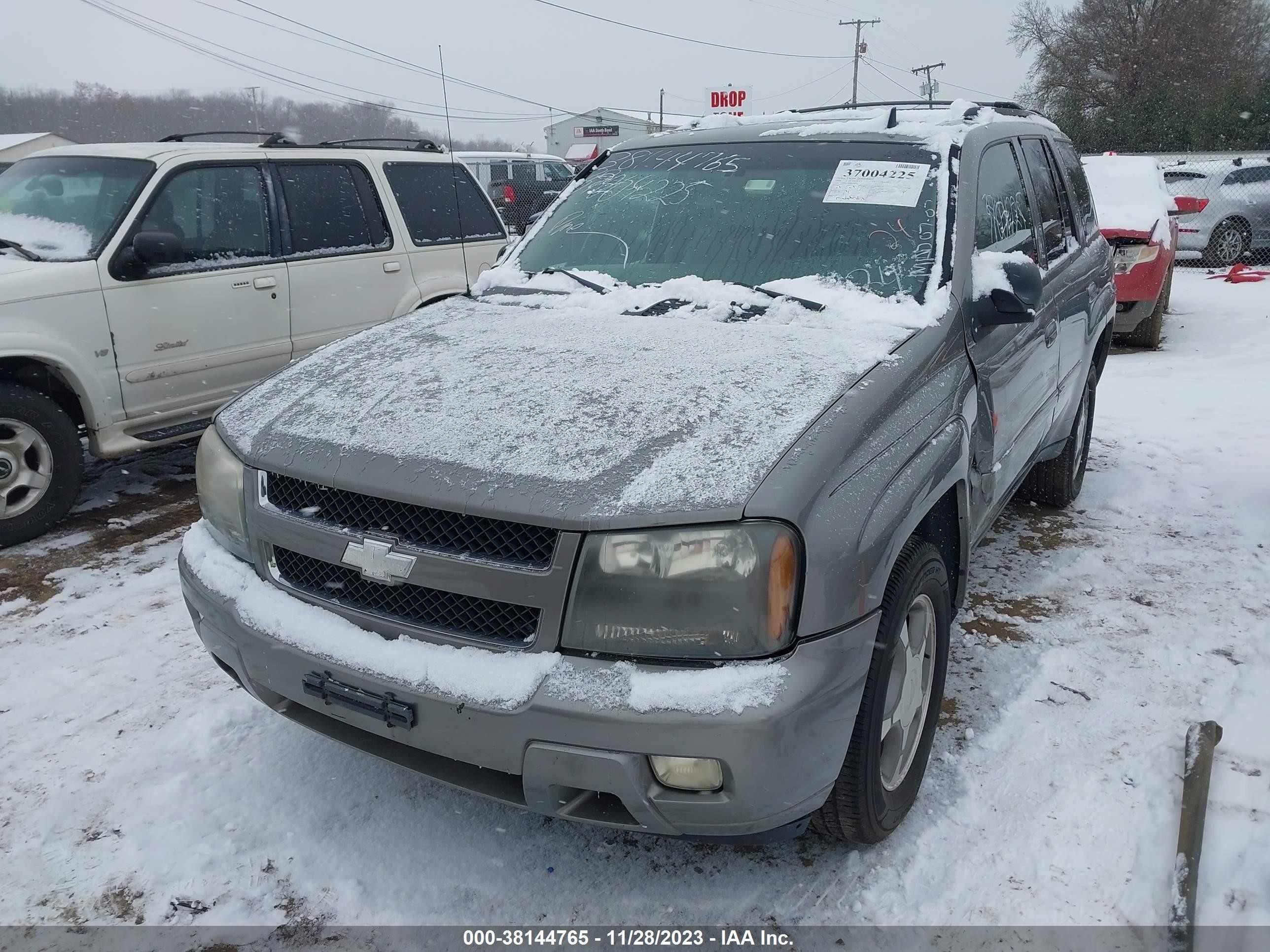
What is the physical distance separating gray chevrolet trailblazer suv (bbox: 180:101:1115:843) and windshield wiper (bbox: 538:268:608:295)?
0.07 feet

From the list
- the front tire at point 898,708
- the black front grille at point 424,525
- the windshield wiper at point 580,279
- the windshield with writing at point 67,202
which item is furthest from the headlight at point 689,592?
the windshield with writing at point 67,202

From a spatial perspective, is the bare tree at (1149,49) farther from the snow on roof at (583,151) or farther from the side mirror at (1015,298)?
the side mirror at (1015,298)

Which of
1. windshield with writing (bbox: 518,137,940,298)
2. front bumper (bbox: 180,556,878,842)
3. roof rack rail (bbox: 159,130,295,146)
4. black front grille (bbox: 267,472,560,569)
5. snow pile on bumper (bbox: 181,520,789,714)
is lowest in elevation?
front bumper (bbox: 180,556,878,842)

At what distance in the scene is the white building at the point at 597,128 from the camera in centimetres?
5475

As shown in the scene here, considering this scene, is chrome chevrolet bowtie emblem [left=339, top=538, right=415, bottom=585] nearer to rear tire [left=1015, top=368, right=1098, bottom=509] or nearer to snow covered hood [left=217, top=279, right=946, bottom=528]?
snow covered hood [left=217, top=279, right=946, bottom=528]

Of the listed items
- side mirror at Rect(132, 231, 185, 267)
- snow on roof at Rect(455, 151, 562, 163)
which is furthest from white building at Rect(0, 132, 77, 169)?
side mirror at Rect(132, 231, 185, 267)

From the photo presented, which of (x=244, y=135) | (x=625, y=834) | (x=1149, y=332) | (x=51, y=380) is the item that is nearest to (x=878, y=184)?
(x=625, y=834)

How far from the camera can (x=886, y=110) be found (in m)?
3.34

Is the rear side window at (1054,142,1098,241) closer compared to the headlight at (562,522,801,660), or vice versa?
the headlight at (562,522,801,660)

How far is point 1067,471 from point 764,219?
8.41 ft

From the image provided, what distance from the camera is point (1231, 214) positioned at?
1505cm

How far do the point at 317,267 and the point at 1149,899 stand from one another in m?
5.13

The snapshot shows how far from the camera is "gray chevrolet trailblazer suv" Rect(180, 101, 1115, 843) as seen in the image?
6.07 feet

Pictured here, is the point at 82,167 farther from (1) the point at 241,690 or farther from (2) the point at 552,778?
(2) the point at 552,778
